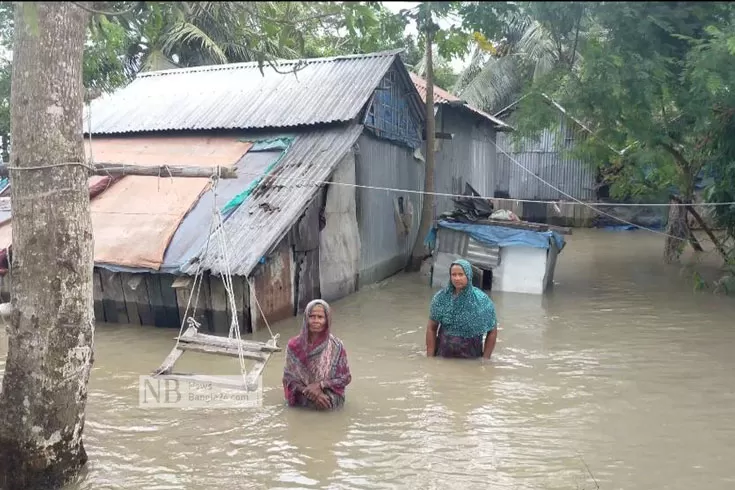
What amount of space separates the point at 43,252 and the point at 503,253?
8.29 m

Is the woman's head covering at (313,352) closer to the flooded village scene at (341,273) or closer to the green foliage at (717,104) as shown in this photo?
the flooded village scene at (341,273)

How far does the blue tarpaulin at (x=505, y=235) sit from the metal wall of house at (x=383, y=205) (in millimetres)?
1282

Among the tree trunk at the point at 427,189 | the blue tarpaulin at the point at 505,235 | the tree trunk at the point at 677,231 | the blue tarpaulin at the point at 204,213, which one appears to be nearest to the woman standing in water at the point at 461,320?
the blue tarpaulin at the point at 204,213

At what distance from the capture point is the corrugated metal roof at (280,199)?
8.02 metres

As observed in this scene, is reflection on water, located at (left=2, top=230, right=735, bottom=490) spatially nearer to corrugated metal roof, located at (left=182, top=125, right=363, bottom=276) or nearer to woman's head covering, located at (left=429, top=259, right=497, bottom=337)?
woman's head covering, located at (left=429, top=259, right=497, bottom=337)

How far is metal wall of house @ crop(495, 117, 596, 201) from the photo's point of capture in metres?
21.6

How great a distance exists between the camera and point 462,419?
5.60 meters

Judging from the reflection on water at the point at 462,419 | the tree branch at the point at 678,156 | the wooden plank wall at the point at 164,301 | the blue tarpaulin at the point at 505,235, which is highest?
the tree branch at the point at 678,156

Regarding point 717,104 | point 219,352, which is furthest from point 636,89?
point 219,352

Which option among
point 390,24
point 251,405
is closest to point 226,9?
point 390,24

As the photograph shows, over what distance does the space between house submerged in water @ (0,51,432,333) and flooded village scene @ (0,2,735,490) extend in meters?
0.05

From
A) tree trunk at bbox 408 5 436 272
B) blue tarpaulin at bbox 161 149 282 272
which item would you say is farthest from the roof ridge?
blue tarpaulin at bbox 161 149 282 272

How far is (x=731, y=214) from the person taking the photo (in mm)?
10844

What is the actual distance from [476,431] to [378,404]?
3.25 ft
